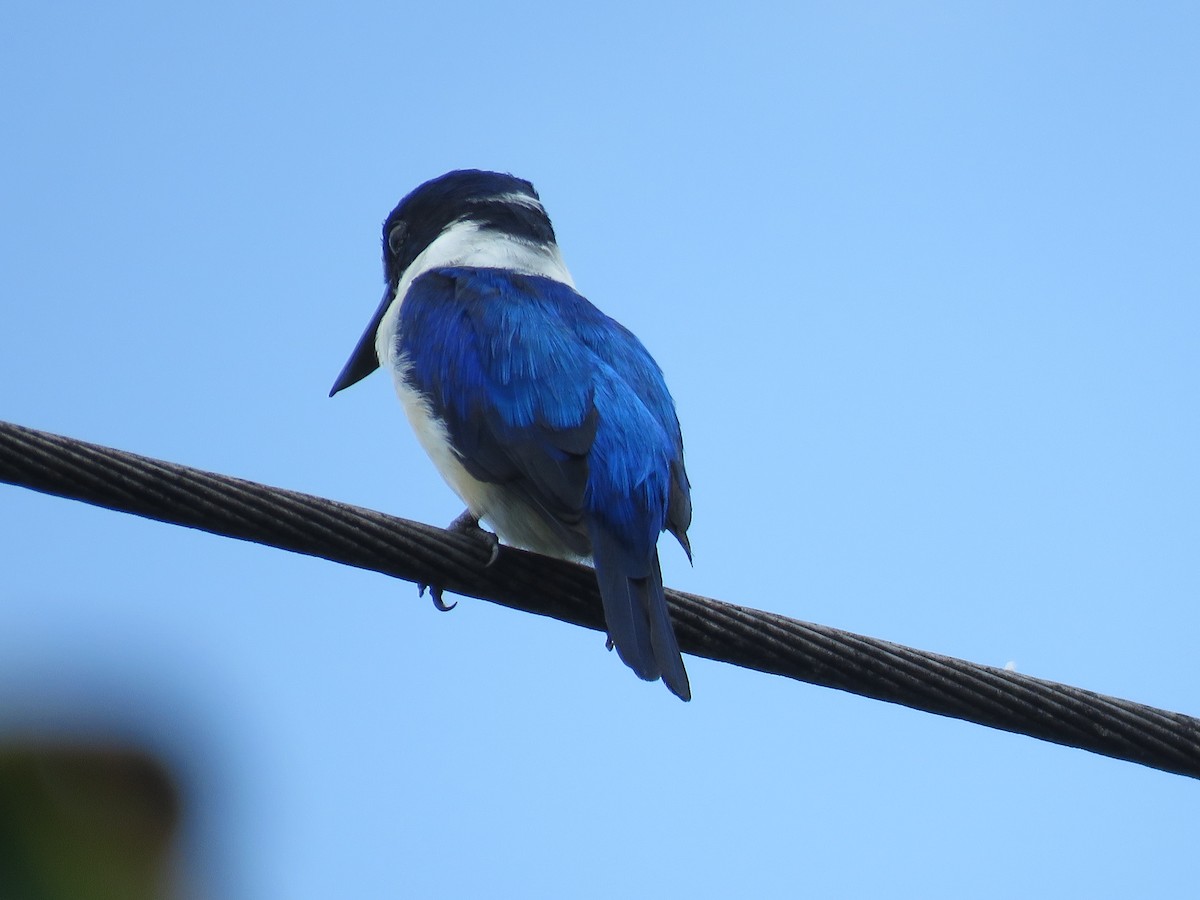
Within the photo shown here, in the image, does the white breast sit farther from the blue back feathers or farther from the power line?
the power line

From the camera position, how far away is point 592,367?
4344mm

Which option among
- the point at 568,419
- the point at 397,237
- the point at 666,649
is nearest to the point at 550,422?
the point at 568,419

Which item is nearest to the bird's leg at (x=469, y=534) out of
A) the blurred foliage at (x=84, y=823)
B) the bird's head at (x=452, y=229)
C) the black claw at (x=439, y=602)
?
the black claw at (x=439, y=602)

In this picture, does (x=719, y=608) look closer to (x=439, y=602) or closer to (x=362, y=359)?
(x=439, y=602)

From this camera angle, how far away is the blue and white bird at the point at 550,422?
12.2 feet

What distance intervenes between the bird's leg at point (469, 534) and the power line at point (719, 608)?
190 mm

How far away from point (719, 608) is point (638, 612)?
0.30 metres

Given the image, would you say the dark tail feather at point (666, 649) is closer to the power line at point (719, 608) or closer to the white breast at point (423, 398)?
the power line at point (719, 608)

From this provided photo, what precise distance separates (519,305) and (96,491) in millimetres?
2095

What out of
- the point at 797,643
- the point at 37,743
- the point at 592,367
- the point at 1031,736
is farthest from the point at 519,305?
the point at 37,743

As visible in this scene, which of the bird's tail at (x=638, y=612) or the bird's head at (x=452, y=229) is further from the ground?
the bird's head at (x=452, y=229)

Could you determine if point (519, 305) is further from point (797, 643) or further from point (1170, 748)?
point (1170, 748)

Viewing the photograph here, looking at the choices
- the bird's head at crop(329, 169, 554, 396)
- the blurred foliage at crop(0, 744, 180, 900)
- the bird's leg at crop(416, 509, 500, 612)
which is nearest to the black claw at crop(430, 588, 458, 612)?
the bird's leg at crop(416, 509, 500, 612)

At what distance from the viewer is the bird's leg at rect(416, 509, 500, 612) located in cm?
351
